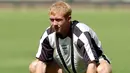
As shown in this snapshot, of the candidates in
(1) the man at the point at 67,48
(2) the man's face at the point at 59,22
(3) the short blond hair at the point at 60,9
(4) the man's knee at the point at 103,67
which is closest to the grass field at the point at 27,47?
(1) the man at the point at 67,48

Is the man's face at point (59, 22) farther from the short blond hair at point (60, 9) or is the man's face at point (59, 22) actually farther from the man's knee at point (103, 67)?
the man's knee at point (103, 67)

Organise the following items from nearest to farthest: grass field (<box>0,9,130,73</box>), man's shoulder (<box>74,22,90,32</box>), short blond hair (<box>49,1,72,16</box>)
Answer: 1. short blond hair (<box>49,1,72,16</box>)
2. man's shoulder (<box>74,22,90,32</box>)
3. grass field (<box>0,9,130,73</box>)

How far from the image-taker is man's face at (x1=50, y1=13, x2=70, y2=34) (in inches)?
293

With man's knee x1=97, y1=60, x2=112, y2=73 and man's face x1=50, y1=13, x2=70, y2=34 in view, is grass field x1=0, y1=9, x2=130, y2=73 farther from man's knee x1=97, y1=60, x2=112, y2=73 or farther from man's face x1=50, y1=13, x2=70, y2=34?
man's face x1=50, y1=13, x2=70, y2=34

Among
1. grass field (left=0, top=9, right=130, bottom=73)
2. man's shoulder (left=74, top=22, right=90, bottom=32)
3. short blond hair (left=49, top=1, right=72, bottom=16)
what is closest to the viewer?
short blond hair (left=49, top=1, right=72, bottom=16)

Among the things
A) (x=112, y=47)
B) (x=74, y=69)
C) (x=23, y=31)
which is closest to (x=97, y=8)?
(x=23, y=31)

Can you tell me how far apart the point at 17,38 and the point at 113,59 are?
6072 mm

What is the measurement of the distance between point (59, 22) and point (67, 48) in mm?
508

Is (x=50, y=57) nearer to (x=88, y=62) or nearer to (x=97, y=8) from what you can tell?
(x=88, y=62)

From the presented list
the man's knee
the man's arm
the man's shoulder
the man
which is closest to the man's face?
the man

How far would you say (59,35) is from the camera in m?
7.81

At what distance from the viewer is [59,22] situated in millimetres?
7480

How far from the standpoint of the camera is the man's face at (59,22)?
7448 millimetres

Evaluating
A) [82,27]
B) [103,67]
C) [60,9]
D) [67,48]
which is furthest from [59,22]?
[103,67]
